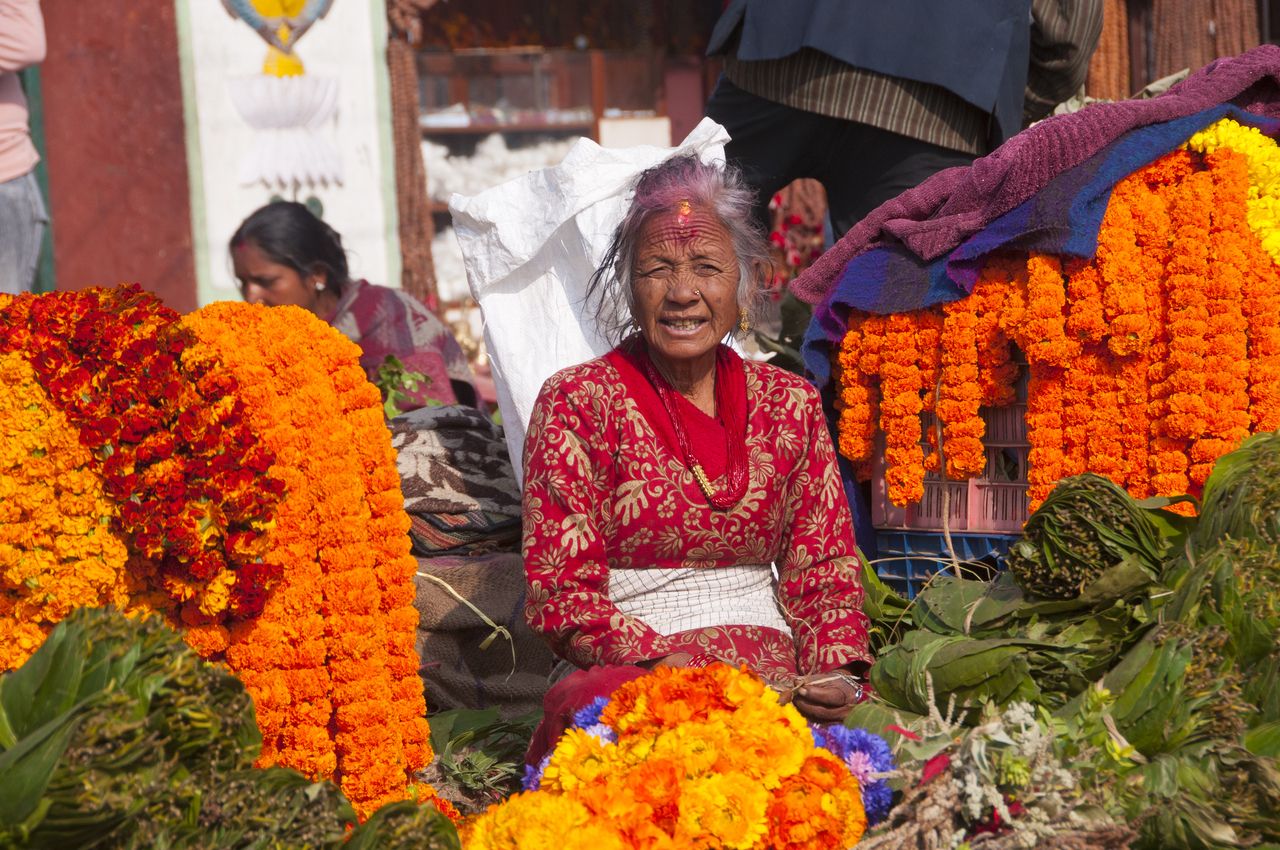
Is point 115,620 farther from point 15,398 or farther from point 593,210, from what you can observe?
point 593,210

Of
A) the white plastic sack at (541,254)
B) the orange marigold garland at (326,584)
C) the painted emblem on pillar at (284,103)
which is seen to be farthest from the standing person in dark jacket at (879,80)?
the painted emblem on pillar at (284,103)

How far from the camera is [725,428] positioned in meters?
2.98

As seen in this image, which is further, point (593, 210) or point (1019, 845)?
point (593, 210)

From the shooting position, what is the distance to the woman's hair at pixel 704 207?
3.03 metres

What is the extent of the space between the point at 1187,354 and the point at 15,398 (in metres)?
2.58

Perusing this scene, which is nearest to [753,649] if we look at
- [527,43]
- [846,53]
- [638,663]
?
[638,663]

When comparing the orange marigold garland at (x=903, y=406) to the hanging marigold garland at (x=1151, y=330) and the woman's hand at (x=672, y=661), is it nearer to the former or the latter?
the hanging marigold garland at (x=1151, y=330)

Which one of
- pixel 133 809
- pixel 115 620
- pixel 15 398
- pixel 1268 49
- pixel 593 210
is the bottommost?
pixel 133 809

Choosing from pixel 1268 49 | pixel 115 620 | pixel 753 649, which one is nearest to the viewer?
pixel 115 620

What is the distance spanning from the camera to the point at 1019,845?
1987 millimetres

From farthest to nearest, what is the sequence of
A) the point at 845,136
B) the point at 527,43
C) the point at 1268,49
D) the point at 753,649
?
the point at 527,43 < the point at 845,136 < the point at 1268,49 < the point at 753,649

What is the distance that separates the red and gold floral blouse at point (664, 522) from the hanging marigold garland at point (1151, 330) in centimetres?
73

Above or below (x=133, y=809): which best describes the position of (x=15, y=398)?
above

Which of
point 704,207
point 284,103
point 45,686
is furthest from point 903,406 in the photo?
point 284,103
